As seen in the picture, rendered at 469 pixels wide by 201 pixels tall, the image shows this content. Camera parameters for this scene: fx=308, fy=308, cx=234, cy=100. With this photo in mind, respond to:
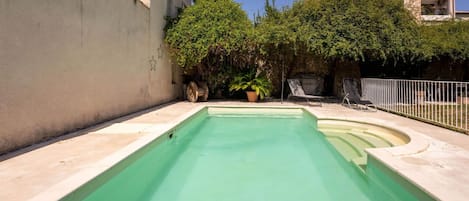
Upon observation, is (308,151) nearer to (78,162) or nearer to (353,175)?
(353,175)

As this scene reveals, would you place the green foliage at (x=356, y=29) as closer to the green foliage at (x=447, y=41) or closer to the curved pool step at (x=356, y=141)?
the green foliage at (x=447, y=41)

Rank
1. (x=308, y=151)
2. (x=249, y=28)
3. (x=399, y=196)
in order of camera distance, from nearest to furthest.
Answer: (x=399, y=196) → (x=308, y=151) → (x=249, y=28)

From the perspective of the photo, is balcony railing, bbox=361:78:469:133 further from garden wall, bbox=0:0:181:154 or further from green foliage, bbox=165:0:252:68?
garden wall, bbox=0:0:181:154

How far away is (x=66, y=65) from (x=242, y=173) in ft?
11.8

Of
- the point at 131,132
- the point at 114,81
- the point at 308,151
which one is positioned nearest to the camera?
the point at 131,132

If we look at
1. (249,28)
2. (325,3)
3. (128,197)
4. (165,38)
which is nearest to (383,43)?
(325,3)

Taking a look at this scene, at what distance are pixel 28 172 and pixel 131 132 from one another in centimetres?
239

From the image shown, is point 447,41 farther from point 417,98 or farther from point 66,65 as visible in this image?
point 66,65

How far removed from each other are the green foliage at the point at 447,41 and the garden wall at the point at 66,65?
10.5 meters

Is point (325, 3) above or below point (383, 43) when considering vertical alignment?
above

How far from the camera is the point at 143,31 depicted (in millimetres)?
9453

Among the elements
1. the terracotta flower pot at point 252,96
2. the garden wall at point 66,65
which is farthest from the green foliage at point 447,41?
the garden wall at point 66,65

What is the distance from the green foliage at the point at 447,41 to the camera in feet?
39.7

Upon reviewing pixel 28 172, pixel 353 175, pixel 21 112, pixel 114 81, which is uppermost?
pixel 114 81
